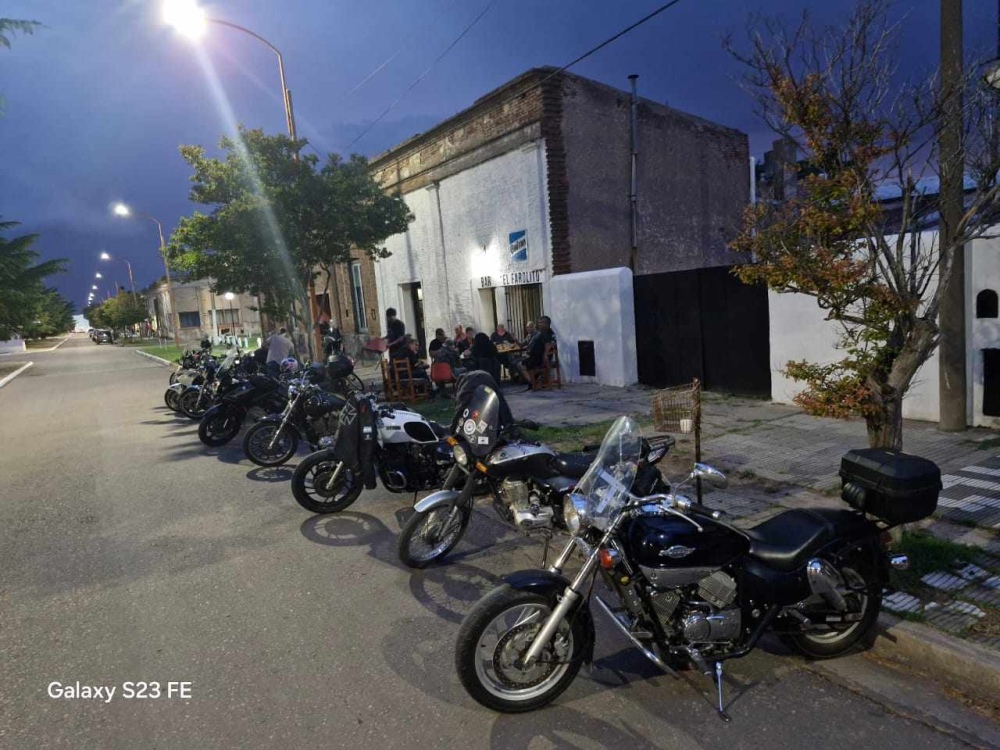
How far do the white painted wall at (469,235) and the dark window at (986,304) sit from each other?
8.15m

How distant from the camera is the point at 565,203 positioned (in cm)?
1373

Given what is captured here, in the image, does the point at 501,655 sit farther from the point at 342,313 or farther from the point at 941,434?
the point at 342,313

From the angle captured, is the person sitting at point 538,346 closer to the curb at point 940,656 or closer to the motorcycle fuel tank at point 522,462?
the motorcycle fuel tank at point 522,462

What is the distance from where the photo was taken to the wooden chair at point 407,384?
12.2 metres

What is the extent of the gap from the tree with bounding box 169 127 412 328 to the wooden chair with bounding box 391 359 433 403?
4.16m

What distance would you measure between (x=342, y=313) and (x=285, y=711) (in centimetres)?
2393

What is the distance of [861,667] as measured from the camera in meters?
3.27

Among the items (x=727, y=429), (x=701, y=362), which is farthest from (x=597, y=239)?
(x=727, y=429)

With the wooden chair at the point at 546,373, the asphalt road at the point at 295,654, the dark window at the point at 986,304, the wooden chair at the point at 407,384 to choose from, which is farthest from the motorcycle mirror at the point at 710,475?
the wooden chair at the point at 407,384

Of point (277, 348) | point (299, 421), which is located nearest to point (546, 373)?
point (277, 348)

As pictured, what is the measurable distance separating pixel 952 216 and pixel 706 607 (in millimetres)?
3698

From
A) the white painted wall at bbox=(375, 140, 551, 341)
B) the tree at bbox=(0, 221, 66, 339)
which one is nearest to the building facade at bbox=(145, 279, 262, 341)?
the tree at bbox=(0, 221, 66, 339)

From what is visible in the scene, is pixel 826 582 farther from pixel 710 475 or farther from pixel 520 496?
pixel 520 496

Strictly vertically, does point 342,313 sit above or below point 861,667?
above
